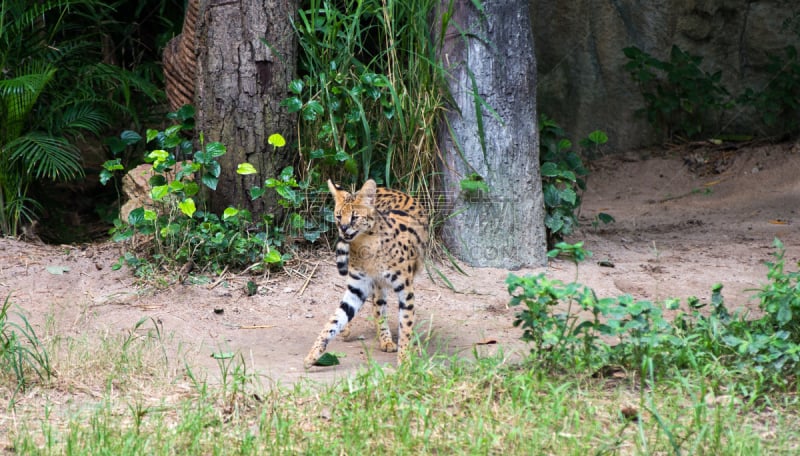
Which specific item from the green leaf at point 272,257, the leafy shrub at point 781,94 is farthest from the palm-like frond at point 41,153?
the leafy shrub at point 781,94

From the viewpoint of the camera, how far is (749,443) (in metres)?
3.62

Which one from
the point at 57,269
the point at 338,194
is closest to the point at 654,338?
the point at 338,194

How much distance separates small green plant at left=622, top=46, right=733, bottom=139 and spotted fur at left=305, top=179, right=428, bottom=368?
218 inches

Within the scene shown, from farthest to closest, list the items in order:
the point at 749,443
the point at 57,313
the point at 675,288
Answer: the point at 675,288 → the point at 57,313 → the point at 749,443

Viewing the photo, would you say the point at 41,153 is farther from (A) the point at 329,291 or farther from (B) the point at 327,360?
(B) the point at 327,360

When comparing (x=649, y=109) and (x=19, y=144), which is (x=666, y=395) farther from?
(x=649, y=109)

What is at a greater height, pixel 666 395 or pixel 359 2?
pixel 359 2

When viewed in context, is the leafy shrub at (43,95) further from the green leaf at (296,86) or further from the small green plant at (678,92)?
the small green plant at (678,92)

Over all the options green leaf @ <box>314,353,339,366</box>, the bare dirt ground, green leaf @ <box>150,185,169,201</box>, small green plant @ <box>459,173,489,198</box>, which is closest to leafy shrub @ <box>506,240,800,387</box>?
the bare dirt ground

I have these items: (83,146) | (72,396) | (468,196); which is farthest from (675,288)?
(83,146)

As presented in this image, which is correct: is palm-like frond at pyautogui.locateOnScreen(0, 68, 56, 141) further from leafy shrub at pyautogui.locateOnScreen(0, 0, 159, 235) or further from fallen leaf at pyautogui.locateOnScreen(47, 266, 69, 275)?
fallen leaf at pyautogui.locateOnScreen(47, 266, 69, 275)

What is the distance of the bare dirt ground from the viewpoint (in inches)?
214

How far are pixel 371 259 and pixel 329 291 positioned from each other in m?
1.15

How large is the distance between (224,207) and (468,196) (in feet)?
5.86
